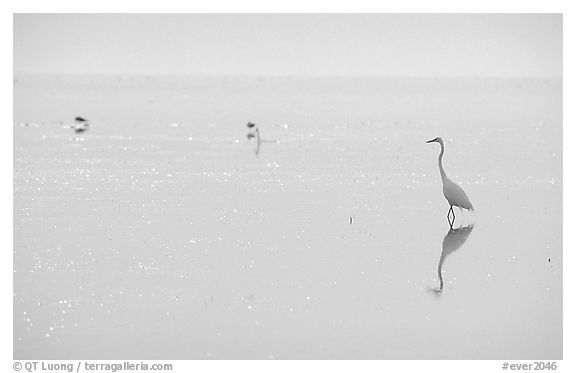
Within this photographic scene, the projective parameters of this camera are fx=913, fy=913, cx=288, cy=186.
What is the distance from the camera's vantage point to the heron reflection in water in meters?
12.6

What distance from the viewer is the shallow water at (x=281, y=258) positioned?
30.5 ft

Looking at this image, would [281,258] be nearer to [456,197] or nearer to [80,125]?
[456,197]

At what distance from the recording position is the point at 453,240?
44.6ft

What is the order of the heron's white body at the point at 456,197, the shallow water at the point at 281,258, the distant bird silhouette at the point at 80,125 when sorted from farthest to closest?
the distant bird silhouette at the point at 80,125
the heron's white body at the point at 456,197
the shallow water at the point at 281,258

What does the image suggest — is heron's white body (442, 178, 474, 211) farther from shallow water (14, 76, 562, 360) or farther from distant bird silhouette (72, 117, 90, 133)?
distant bird silhouette (72, 117, 90, 133)

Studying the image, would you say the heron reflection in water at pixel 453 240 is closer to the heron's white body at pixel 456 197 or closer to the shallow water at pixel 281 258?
the shallow water at pixel 281 258

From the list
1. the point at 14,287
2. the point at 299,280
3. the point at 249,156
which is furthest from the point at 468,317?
the point at 249,156

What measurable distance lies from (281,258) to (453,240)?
2868 millimetres

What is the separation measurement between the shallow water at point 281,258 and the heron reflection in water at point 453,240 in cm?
6

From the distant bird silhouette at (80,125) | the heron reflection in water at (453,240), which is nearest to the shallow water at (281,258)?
the heron reflection in water at (453,240)

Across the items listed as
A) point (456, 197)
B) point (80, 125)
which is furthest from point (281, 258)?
point (80, 125)

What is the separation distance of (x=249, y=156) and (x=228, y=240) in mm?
11667

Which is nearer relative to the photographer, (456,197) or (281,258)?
(281,258)

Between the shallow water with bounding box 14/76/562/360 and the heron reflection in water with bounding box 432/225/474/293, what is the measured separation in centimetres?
6
